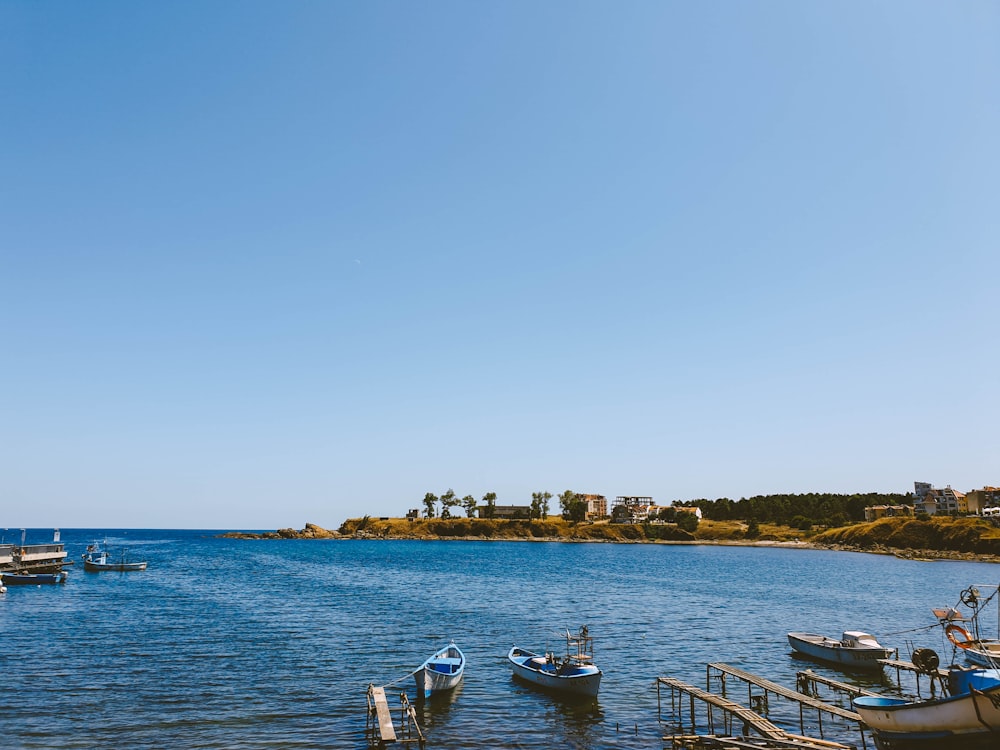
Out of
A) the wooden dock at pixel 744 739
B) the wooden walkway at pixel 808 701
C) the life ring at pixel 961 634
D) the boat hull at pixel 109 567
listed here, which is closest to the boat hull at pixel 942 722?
the wooden walkway at pixel 808 701

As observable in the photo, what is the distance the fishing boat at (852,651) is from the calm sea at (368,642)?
5.48ft

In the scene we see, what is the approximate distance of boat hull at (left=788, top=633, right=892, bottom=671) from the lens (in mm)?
49438

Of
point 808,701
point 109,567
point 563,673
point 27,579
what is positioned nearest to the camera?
point 808,701

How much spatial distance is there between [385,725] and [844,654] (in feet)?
128

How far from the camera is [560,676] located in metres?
42.2

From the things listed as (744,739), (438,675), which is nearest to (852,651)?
(744,739)

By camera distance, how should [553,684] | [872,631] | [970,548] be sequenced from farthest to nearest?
1. [970,548]
2. [872,631]
3. [553,684]

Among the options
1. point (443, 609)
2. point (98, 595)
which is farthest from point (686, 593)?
point (98, 595)

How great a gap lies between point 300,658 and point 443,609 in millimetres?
30217

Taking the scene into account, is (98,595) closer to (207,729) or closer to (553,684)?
(207,729)

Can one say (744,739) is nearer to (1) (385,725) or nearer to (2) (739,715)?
(2) (739,715)

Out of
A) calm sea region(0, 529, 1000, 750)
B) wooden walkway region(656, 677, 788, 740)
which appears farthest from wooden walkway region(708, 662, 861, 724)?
wooden walkway region(656, 677, 788, 740)

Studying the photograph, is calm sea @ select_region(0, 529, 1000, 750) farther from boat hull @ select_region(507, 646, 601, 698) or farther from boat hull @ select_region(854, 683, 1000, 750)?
boat hull @ select_region(854, 683, 1000, 750)

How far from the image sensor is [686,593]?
9688 centimetres
